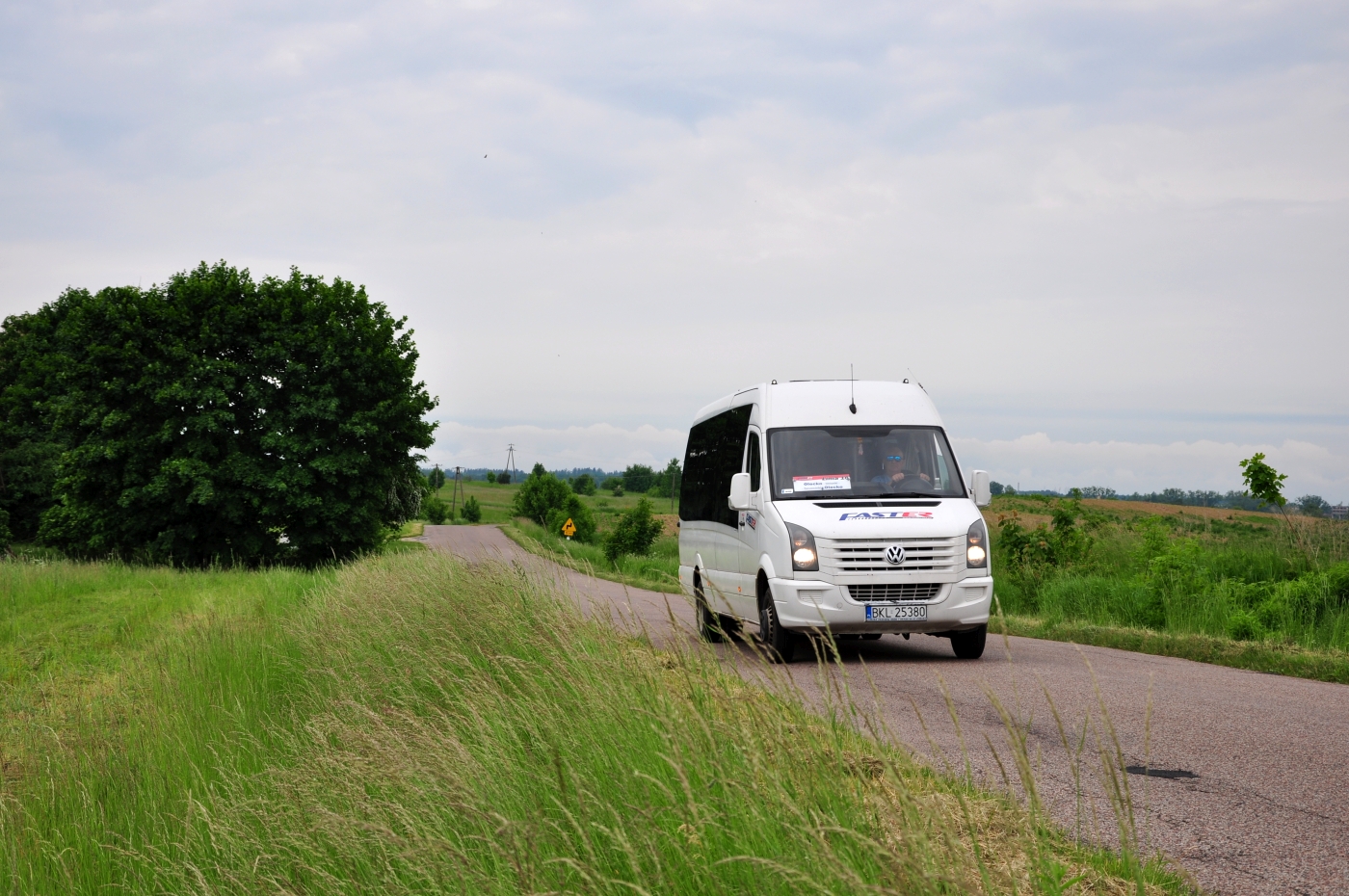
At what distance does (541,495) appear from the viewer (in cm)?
8650

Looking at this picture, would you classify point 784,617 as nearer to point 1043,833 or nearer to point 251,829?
point 251,829

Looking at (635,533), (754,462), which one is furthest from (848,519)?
(635,533)

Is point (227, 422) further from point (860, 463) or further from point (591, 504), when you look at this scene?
point (591, 504)

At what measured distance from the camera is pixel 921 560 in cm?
1027

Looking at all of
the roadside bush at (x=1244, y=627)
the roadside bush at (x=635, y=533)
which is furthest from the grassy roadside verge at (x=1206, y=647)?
the roadside bush at (x=635, y=533)

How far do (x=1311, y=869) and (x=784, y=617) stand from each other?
610 cm

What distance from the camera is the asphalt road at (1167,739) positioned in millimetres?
4504

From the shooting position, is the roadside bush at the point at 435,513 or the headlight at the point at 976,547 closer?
the headlight at the point at 976,547

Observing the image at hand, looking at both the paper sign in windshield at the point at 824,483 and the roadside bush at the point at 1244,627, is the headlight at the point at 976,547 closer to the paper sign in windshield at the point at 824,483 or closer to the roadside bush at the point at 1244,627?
the paper sign in windshield at the point at 824,483

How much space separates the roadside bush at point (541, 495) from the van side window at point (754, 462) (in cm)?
6979

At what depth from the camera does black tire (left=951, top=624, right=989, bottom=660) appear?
10.8m

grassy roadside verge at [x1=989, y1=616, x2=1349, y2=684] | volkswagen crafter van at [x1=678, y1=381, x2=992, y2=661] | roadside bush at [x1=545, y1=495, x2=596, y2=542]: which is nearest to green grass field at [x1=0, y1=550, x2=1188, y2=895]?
volkswagen crafter van at [x1=678, y1=381, x2=992, y2=661]

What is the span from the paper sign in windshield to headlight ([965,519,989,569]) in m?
1.29

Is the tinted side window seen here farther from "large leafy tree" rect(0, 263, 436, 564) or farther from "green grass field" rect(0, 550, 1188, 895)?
"large leafy tree" rect(0, 263, 436, 564)
